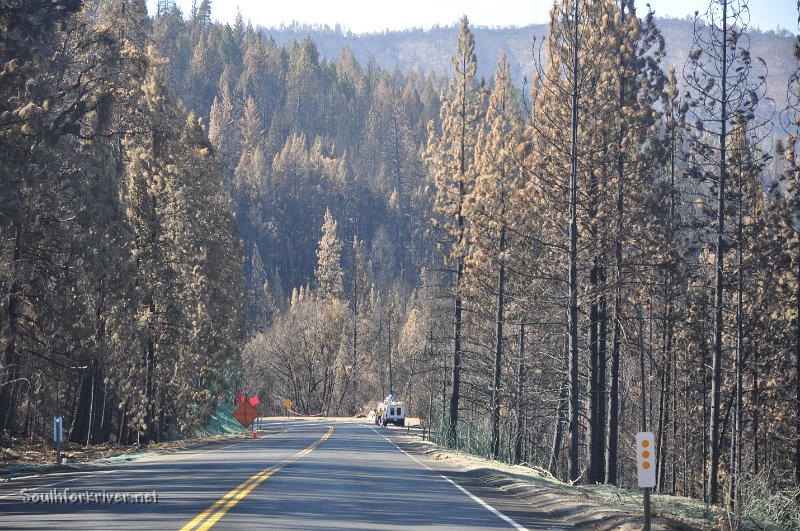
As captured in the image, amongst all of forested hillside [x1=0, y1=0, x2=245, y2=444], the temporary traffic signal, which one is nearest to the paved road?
the temporary traffic signal

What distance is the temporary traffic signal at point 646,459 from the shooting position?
13.6 metres

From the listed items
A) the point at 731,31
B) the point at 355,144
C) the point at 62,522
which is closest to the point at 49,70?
the point at 62,522

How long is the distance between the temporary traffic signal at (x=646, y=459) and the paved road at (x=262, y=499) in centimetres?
185

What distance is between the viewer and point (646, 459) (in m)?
13.7

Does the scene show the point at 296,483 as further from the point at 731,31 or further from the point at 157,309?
the point at 157,309

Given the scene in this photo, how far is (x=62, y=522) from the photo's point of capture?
13.6m

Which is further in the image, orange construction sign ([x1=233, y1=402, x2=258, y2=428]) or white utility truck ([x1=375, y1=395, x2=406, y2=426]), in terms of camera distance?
white utility truck ([x1=375, y1=395, x2=406, y2=426])

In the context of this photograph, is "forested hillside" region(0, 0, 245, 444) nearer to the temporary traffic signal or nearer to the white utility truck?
the temporary traffic signal

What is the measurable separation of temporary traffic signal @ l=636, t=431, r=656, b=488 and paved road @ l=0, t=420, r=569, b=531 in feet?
6.08

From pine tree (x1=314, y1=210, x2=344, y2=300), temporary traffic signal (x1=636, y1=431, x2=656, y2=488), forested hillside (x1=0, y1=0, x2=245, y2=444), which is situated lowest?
temporary traffic signal (x1=636, y1=431, x2=656, y2=488)

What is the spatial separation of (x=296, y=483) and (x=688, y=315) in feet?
→ 71.7

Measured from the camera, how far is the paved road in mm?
13922

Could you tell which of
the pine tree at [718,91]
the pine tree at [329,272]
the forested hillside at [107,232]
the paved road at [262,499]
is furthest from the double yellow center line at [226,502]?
the pine tree at [329,272]

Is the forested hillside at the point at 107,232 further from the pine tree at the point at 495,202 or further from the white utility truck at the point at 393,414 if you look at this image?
the white utility truck at the point at 393,414
